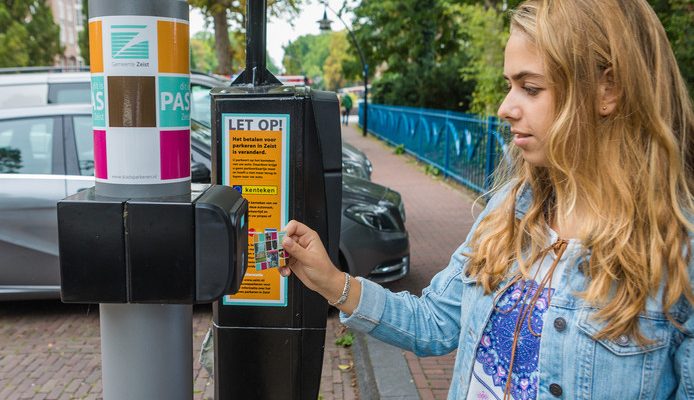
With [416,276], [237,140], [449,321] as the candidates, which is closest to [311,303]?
[237,140]

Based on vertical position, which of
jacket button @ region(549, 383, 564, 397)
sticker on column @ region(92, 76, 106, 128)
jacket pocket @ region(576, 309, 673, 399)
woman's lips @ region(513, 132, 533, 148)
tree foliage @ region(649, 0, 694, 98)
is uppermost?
tree foliage @ region(649, 0, 694, 98)

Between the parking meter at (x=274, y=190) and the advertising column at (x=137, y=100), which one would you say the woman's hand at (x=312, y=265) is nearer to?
the advertising column at (x=137, y=100)

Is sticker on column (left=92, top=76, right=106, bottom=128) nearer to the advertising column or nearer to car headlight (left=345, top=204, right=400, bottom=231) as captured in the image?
the advertising column

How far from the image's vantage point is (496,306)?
5.17ft

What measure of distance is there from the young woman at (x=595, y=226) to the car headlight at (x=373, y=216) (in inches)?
138

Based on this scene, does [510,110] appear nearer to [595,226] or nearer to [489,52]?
[595,226]

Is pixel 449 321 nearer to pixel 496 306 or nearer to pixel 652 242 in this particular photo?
pixel 496 306

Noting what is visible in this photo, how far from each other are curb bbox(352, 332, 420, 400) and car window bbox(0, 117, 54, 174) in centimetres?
256

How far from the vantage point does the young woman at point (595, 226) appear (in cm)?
138

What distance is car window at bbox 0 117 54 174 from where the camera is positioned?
5.00 metres

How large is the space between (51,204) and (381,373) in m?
2.54

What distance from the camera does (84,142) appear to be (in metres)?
5.09

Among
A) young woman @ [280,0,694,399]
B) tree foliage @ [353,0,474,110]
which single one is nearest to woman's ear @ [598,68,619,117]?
young woman @ [280,0,694,399]

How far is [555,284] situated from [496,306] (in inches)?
5.7
